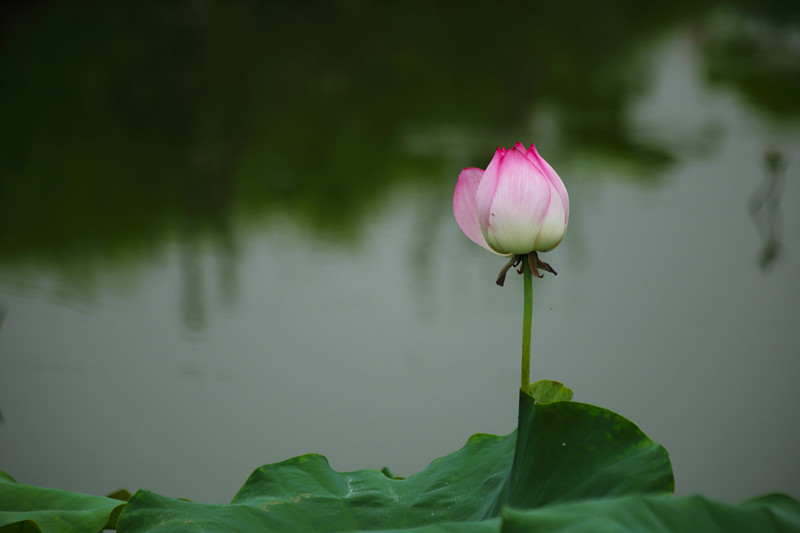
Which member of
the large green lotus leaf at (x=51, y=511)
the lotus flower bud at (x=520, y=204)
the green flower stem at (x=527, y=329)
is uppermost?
the lotus flower bud at (x=520, y=204)

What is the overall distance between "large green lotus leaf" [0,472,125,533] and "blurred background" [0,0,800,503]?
1.78ft

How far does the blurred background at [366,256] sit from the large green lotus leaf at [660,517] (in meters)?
0.83

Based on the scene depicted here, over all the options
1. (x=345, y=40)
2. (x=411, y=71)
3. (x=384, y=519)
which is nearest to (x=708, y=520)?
(x=384, y=519)

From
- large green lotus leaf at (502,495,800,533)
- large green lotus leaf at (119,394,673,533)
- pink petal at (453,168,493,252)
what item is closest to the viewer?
large green lotus leaf at (502,495,800,533)

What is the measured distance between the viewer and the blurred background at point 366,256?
1.22 m

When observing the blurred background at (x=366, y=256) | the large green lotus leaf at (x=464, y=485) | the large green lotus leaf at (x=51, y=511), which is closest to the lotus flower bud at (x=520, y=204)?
the large green lotus leaf at (x=464, y=485)

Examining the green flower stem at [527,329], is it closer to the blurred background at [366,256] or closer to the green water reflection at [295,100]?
the blurred background at [366,256]

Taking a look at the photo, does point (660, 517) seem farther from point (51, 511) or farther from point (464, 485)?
point (51, 511)

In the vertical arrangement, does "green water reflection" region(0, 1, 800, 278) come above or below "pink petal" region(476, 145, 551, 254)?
above

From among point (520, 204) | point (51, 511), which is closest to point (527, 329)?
point (520, 204)

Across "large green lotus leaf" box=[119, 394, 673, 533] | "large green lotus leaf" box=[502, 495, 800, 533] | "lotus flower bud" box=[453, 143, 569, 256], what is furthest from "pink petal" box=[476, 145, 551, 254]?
"large green lotus leaf" box=[502, 495, 800, 533]

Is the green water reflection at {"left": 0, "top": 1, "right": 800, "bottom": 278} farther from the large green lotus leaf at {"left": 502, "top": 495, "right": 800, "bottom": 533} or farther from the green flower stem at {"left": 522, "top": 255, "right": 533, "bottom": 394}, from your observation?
the large green lotus leaf at {"left": 502, "top": 495, "right": 800, "bottom": 533}

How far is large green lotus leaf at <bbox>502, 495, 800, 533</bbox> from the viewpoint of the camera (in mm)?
290

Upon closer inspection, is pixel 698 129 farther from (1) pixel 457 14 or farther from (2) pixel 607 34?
(1) pixel 457 14
